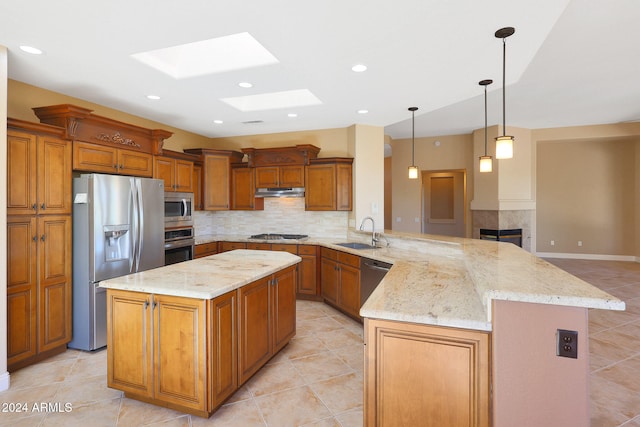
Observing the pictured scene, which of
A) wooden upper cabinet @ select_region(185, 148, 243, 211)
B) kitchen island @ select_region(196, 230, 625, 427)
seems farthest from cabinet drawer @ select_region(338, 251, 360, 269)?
wooden upper cabinet @ select_region(185, 148, 243, 211)

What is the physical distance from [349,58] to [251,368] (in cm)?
260

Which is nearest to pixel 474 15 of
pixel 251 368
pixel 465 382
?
pixel 465 382

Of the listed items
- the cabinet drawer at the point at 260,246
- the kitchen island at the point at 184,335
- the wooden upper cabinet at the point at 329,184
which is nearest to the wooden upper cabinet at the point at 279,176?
the wooden upper cabinet at the point at 329,184

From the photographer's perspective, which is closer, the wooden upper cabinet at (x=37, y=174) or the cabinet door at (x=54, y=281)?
the wooden upper cabinet at (x=37, y=174)

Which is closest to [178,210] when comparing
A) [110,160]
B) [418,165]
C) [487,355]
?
[110,160]

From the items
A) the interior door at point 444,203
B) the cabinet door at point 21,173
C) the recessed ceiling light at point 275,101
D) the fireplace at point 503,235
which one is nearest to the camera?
the cabinet door at point 21,173

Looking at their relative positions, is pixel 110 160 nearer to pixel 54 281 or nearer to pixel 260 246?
pixel 54 281

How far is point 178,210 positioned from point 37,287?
1.80 metres

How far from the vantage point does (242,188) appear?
5387 mm

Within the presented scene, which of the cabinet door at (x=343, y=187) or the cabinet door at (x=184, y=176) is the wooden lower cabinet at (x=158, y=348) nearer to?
the cabinet door at (x=184, y=176)

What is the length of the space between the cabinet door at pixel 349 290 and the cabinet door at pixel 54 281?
287 cm

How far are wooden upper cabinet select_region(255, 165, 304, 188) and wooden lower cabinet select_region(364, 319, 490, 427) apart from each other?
143 inches

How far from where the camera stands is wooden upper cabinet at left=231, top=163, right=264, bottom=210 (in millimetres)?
5336

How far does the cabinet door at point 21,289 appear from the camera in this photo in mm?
2713
